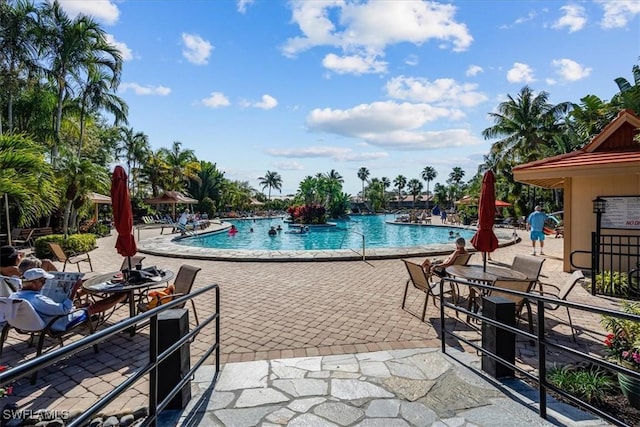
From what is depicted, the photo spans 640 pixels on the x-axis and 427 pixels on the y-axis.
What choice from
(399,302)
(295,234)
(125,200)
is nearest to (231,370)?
(125,200)

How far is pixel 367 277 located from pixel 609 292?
4713mm

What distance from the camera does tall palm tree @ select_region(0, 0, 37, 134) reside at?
13023 millimetres

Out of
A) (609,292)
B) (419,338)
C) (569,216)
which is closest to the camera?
(419,338)

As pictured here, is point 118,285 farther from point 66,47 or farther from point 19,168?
point 66,47

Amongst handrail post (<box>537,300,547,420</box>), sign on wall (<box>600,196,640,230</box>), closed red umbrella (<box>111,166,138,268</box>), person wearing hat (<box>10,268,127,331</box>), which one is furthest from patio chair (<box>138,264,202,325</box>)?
sign on wall (<box>600,196,640,230</box>)

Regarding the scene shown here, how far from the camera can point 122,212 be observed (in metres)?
4.62

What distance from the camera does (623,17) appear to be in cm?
611

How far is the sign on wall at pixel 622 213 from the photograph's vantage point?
745 centimetres

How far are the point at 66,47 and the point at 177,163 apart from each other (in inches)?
900

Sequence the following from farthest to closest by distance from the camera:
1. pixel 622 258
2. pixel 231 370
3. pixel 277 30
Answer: pixel 277 30 < pixel 622 258 < pixel 231 370

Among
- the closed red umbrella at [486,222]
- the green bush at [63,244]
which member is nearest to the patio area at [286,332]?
the closed red umbrella at [486,222]

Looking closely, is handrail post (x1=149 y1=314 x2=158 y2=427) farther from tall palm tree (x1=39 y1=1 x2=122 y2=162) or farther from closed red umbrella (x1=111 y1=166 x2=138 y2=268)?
tall palm tree (x1=39 y1=1 x2=122 y2=162)

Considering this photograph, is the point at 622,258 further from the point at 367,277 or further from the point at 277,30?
the point at 277,30

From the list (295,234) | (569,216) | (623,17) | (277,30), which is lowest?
(295,234)
